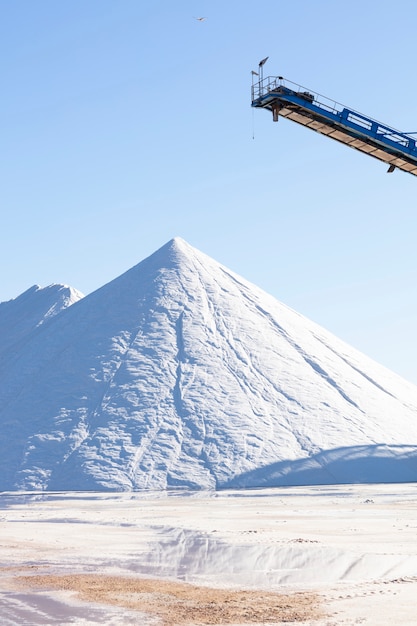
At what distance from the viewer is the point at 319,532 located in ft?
65.5

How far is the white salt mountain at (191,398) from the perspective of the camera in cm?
4062

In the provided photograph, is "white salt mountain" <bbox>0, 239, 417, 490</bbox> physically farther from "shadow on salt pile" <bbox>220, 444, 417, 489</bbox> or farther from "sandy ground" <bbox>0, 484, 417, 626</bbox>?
"sandy ground" <bbox>0, 484, 417, 626</bbox>

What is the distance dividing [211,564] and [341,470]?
2712cm

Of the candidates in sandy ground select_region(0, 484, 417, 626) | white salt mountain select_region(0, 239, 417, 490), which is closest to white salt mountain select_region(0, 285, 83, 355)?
white salt mountain select_region(0, 239, 417, 490)

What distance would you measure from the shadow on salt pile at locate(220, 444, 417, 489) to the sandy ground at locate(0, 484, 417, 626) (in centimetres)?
1048

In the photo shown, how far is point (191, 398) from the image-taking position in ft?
151

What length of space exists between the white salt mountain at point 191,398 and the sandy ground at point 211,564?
11.6 meters

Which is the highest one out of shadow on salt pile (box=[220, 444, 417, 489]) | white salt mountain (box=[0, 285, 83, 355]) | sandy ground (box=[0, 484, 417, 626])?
white salt mountain (box=[0, 285, 83, 355])

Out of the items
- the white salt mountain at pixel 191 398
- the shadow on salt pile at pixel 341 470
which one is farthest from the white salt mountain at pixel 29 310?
the shadow on salt pile at pixel 341 470

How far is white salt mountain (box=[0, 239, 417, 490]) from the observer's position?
40.6 m

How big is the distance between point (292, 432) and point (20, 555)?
29297 mm

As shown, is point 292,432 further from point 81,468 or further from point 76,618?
point 76,618

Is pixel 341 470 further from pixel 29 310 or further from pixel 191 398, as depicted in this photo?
pixel 29 310

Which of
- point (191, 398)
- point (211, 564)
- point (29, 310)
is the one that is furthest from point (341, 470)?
point (29, 310)
